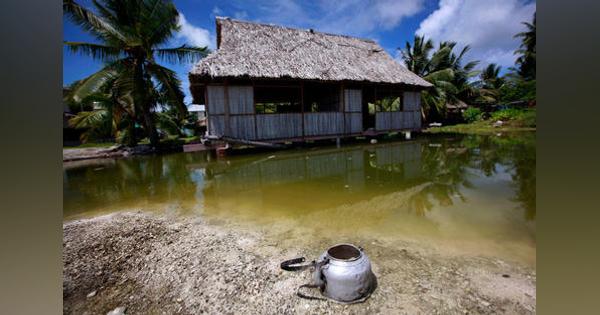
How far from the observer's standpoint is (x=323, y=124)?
10820mm

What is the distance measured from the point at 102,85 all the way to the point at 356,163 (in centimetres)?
1203

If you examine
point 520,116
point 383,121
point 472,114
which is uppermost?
point 472,114

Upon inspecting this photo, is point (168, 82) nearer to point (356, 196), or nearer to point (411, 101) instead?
point (356, 196)

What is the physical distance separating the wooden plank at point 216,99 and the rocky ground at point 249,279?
6.40 m

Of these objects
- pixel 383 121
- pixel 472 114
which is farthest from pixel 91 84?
pixel 472 114

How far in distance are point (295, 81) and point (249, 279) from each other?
885 cm

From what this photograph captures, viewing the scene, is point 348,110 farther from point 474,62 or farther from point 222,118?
point 474,62

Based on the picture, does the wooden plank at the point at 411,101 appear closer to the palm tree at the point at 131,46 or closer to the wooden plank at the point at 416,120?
the wooden plank at the point at 416,120

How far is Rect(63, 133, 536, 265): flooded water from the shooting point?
9.92 feet

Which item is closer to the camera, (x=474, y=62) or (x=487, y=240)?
(x=487, y=240)

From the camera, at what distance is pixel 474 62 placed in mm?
21594

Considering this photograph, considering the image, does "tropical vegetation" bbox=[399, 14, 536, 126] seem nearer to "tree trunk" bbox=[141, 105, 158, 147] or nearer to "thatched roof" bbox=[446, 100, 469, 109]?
"thatched roof" bbox=[446, 100, 469, 109]
